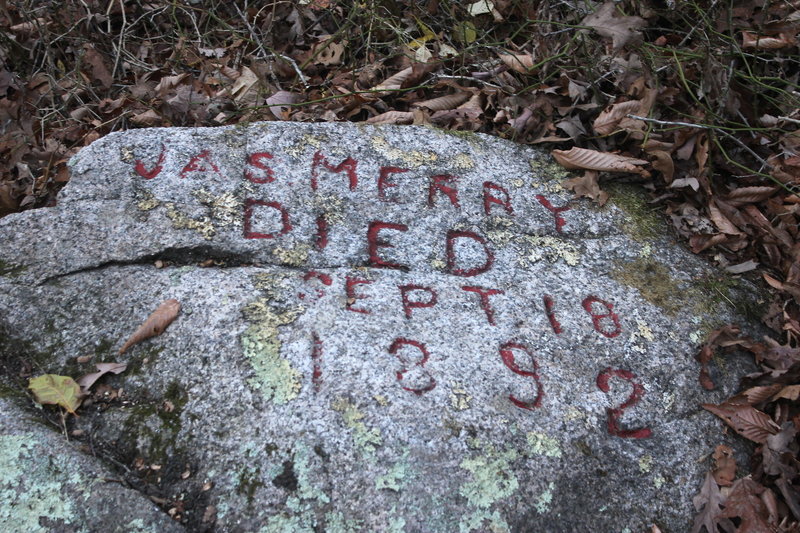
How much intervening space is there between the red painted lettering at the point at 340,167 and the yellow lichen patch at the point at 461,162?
373mm

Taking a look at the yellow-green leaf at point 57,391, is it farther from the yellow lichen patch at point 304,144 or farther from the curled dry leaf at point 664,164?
the curled dry leaf at point 664,164

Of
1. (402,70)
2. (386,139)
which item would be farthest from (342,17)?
(386,139)

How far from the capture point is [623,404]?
2.06 m

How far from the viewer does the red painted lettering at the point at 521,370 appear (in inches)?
78.7

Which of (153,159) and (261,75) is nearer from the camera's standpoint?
(153,159)

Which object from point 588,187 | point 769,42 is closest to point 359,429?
point 588,187

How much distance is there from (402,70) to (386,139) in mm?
730

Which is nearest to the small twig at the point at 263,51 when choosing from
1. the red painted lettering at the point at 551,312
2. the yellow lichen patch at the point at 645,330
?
the red painted lettering at the point at 551,312

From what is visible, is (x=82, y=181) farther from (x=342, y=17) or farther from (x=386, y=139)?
(x=342, y=17)

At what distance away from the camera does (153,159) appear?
97.8 inches

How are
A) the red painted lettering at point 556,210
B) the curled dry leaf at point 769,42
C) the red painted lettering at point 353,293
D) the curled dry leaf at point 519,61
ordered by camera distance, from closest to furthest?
the red painted lettering at point 353,293
the red painted lettering at point 556,210
the curled dry leaf at point 769,42
the curled dry leaf at point 519,61

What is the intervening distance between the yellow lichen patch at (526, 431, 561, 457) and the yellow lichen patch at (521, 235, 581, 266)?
671 millimetres

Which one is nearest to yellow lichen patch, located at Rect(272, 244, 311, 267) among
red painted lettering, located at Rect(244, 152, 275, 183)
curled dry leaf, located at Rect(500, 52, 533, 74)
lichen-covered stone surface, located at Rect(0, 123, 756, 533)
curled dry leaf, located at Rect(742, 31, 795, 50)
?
lichen-covered stone surface, located at Rect(0, 123, 756, 533)

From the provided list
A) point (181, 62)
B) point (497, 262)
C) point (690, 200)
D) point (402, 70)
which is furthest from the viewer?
point (181, 62)
